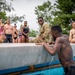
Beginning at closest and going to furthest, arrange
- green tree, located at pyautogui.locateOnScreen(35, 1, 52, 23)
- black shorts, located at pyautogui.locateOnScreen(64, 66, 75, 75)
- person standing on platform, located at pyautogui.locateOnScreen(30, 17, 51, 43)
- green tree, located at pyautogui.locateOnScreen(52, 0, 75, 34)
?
1. black shorts, located at pyautogui.locateOnScreen(64, 66, 75, 75)
2. person standing on platform, located at pyautogui.locateOnScreen(30, 17, 51, 43)
3. green tree, located at pyautogui.locateOnScreen(52, 0, 75, 34)
4. green tree, located at pyautogui.locateOnScreen(35, 1, 52, 23)

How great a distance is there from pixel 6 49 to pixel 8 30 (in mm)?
5458

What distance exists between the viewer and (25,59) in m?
4.52

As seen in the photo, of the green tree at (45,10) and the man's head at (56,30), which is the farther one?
the green tree at (45,10)

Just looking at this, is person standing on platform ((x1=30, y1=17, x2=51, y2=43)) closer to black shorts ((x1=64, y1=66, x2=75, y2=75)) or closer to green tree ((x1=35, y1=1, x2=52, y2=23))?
black shorts ((x1=64, y1=66, x2=75, y2=75))

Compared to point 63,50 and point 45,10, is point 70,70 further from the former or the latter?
point 45,10

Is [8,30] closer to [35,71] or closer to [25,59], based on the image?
[35,71]

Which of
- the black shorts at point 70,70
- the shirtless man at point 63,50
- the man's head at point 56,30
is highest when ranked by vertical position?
the man's head at point 56,30

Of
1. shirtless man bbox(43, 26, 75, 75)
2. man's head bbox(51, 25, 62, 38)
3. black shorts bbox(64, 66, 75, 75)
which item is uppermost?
man's head bbox(51, 25, 62, 38)

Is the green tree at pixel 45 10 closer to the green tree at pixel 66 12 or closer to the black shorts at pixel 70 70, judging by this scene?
the green tree at pixel 66 12

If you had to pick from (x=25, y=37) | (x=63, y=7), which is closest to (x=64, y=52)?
(x=25, y=37)

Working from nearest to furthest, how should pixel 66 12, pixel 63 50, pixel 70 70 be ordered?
pixel 70 70 < pixel 63 50 < pixel 66 12

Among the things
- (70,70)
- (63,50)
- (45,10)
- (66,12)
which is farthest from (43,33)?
(45,10)

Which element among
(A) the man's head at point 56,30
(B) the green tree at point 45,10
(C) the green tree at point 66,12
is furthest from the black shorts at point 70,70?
(B) the green tree at point 45,10

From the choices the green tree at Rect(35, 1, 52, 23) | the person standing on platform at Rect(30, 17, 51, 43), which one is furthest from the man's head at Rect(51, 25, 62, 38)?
the green tree at Rect(35, 1, 52, 23)
